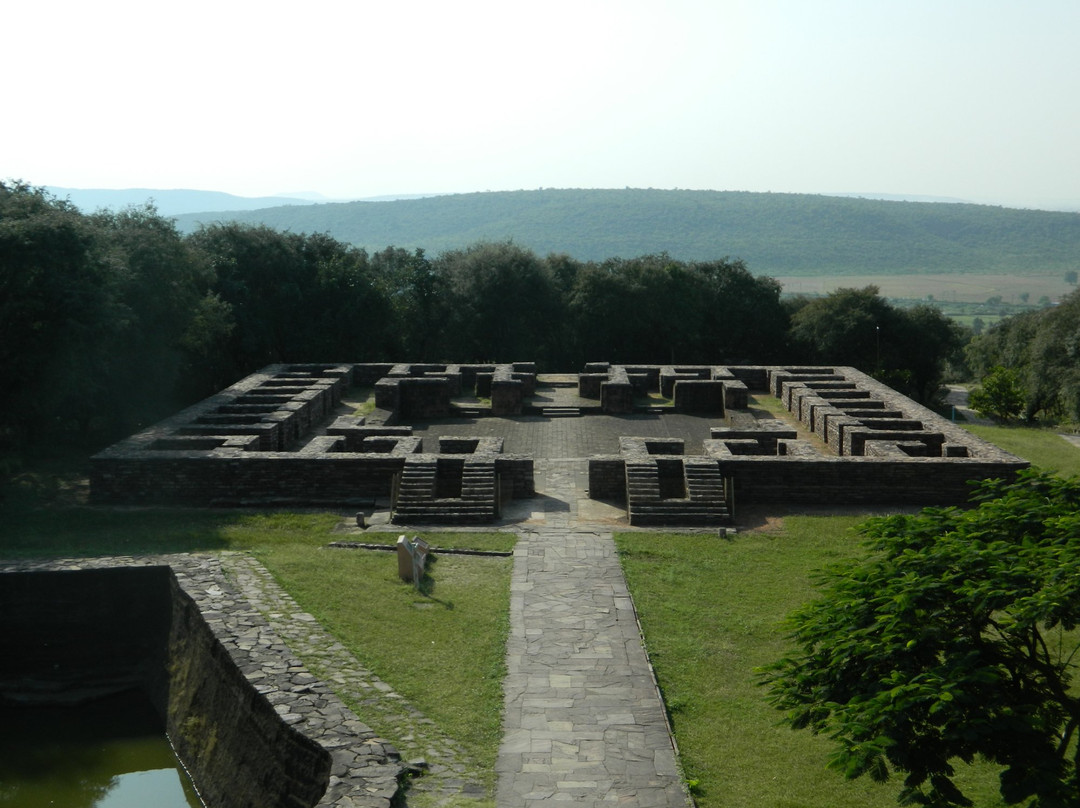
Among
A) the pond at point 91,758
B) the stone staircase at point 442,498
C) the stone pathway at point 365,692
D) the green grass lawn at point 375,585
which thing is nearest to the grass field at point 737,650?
the green grass lawn at point 375,585

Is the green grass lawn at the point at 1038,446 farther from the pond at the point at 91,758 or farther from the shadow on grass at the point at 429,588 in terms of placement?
the pond at the point at 91,758

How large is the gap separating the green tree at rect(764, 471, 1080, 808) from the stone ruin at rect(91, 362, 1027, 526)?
817cm

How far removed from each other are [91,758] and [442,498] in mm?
6318

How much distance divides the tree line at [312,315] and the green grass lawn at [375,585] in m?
3.25

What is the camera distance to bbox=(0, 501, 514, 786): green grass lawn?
9.23m

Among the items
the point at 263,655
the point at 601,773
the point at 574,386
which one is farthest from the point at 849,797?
the point at 574,386

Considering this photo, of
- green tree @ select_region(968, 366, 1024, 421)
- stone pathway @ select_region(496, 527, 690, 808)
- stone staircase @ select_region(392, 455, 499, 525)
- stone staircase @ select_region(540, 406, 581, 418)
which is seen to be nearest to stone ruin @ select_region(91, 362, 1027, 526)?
stone staircase @ select_region(392, 455, 499, 525)

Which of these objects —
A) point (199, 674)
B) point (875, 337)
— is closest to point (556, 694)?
point (199, 674)

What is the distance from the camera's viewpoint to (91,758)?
36.5ft

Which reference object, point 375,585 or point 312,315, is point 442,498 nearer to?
point 375,585

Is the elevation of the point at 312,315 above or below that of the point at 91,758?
above

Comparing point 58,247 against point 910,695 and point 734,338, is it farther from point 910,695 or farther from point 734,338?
point 734,338

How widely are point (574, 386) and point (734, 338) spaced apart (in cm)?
1320

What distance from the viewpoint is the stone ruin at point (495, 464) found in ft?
51.5
